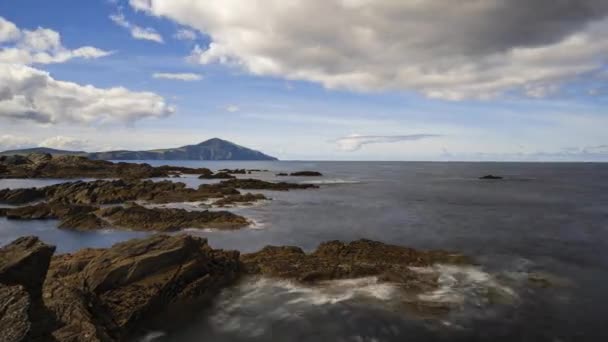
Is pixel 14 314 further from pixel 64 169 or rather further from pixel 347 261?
pixel 64 169

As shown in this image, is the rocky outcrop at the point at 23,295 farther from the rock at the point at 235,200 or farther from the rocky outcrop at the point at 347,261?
the rock at the point at 235,200

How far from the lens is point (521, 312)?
17.0 metres

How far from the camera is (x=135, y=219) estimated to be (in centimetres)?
3828

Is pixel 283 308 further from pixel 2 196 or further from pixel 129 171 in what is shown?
pixel 129 171

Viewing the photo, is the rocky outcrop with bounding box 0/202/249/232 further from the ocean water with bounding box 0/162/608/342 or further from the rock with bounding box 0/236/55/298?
the rock with bounding box 0/236/55/298

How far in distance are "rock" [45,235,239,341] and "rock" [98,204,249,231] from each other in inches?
583

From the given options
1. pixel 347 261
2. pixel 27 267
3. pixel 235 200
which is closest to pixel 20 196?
pixel 235 200

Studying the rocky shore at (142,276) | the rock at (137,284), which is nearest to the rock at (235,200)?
the rocky shore at (142,276)

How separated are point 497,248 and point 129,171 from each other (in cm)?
11688

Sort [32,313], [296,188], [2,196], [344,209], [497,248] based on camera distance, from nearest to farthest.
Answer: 1. [32,313]
2. [497,248]
3. [344,209]
4. [2,196]
5. [296,188]

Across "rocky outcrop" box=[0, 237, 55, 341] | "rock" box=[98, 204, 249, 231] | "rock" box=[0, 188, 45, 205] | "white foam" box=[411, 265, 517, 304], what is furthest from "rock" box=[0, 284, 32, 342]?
"rock" box=[0, 188, 45, 205]

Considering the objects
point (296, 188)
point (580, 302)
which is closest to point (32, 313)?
point (580, 302)

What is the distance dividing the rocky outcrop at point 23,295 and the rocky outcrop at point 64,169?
10673cm

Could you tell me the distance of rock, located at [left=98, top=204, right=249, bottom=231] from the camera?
36.6 meters
